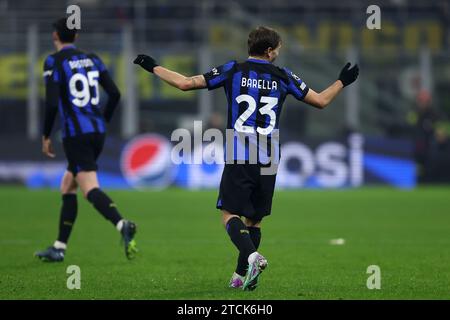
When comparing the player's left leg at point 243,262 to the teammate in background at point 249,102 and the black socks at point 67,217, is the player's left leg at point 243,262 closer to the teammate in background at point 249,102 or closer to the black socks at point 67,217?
the teammate in background at point 249,102

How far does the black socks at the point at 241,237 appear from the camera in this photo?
755cm

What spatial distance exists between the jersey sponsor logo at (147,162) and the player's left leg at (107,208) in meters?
11.5

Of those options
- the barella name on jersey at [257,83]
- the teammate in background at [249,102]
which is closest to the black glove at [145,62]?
the teammate in background at [249,102]

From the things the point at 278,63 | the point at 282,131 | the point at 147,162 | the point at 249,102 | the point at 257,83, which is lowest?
the point at 147,162

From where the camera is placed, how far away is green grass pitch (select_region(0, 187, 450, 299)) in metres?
7.73

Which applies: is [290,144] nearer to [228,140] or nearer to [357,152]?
[357,152]

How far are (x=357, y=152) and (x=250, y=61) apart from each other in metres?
13.9

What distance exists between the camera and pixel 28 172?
862 inches

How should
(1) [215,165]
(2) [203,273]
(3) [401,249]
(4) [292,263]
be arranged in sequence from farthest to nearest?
(1) [215,165] → (3) [401,249] → (4) [292,263] → (2) [203,273]

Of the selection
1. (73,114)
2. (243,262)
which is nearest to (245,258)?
(243,262)

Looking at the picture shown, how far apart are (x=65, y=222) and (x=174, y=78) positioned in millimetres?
2900

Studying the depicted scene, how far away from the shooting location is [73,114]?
9891 millimetres

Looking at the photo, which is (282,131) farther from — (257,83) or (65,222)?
(257,83)

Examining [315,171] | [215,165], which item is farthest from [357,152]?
[215,165]
